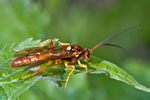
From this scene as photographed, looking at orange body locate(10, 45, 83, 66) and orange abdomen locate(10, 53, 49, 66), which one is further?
orange body locate(10, 45, 83, 66)

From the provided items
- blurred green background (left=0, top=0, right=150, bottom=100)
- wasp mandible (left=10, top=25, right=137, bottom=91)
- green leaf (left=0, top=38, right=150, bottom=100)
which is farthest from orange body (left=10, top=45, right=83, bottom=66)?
blurred green background (left=0, top=0, right=150, bottom=100)

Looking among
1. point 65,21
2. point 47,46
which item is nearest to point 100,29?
point 65,21

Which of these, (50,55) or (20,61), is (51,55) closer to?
(50,55)

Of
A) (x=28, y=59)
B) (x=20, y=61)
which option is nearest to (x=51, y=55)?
(x=28, y=59)

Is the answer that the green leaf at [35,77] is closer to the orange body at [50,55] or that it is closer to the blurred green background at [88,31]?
the orange body at [50,55]

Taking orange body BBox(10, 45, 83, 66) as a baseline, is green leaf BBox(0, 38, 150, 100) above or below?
below

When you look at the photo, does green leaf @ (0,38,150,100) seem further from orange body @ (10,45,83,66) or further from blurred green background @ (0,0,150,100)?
blurred green background @ (0,0,150,100)

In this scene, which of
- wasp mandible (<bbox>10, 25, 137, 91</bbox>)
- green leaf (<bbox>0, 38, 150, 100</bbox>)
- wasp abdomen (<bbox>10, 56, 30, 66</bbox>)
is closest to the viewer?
green leaf (<bbox>0, 38, 150, 100</bbox>)

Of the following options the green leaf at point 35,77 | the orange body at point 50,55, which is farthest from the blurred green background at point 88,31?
the green leaf at point 35,77
